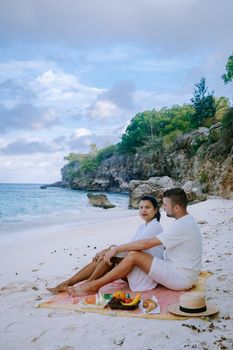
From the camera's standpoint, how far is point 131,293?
5.41 meters

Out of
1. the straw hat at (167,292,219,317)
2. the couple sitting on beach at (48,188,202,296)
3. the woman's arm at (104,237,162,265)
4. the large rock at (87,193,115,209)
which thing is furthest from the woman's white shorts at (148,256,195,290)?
the large rock at (87,193,115,209)

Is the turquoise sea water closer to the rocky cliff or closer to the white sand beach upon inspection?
the rocky cliff

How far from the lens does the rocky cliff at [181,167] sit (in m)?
26.5

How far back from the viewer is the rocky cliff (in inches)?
1044

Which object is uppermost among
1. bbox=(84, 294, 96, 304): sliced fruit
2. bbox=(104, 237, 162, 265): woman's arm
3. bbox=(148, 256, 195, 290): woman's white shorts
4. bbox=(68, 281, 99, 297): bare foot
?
bbox=(104, 237, 162, 265): woman's arm

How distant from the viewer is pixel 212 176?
27656mm

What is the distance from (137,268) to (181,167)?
3689 centimetres

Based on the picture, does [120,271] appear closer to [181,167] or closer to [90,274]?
[90,274]

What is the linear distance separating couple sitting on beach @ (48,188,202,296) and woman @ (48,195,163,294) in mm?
14

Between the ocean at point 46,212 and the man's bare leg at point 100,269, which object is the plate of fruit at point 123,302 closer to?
the man's bare leg at point 100,269

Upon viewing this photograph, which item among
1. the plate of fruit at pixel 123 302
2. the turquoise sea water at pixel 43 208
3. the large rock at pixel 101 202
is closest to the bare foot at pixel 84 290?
the plate of fruit at pixel 123 302

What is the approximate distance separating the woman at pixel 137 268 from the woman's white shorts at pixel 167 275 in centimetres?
22

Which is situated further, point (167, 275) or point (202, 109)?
point (202, 109)

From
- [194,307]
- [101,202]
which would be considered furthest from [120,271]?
[101,202]
